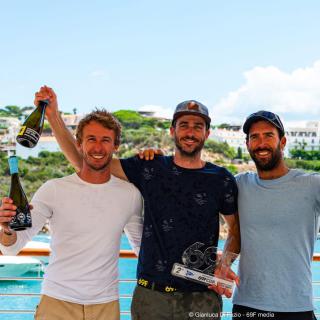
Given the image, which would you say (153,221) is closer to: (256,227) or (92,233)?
(92,233)

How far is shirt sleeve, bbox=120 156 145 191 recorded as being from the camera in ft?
6.31

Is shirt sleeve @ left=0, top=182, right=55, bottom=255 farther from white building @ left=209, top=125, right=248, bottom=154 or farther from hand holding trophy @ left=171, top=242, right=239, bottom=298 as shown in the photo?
white building @ left=209, top=125, right=248, bottom=154

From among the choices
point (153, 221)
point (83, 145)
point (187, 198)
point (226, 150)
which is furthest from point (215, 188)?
point (226, 150)

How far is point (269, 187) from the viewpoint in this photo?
1.88 metres

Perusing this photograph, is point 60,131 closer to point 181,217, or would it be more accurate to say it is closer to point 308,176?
point 181,217

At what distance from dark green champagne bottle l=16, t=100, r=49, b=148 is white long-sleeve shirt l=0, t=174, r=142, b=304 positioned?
18 centimetres

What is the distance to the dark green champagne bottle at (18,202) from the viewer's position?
67.6 inches

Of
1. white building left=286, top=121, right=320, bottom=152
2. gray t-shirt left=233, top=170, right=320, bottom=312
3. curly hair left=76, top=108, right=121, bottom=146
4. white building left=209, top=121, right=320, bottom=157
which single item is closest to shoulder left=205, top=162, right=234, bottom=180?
gray t-shirt left=233, top=170, right=320, bottom=312

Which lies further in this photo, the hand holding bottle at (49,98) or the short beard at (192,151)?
the hand holding bottle at (49,98)

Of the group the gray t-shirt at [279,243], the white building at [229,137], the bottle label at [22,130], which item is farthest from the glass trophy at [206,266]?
the white building at [229,137]

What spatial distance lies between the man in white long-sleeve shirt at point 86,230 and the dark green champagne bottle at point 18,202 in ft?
0.12

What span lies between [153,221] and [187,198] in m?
0.16

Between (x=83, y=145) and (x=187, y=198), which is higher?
(x=83, y=145)

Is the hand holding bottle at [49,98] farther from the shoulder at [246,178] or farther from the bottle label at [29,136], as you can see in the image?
the shoulder at [246,178]
